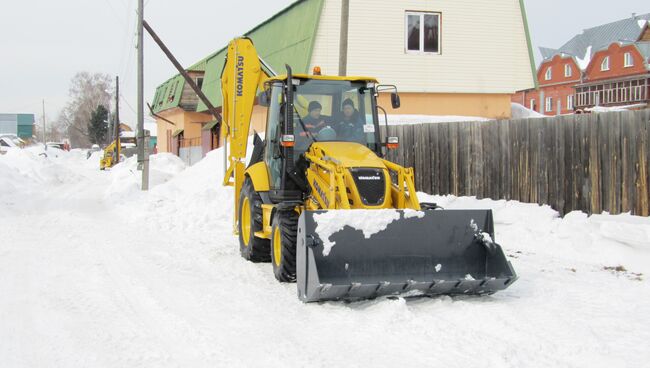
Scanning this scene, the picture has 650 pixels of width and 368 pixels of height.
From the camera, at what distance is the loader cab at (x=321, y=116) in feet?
27.8

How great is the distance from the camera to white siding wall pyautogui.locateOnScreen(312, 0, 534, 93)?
22328mm

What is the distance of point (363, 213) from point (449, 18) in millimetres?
17556

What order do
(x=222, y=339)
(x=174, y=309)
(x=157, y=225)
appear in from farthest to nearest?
(x=157, y=225) → (x=174, y=309) → (x=222, y=339)

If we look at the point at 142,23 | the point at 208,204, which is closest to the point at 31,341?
the point at 208,204

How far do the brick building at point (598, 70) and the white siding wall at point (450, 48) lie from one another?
26.9m

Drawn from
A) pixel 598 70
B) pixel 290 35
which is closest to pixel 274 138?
pixel 290 35

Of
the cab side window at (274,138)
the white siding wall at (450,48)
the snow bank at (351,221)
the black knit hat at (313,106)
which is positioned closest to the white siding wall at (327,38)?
the white siding wall at (450,48)

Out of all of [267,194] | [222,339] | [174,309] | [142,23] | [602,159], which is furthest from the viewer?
[142,23]

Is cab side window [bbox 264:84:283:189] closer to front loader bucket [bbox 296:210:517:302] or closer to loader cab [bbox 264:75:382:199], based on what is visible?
loader cab [bbox 264:75:382:199]

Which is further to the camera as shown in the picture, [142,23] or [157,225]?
[142,23]

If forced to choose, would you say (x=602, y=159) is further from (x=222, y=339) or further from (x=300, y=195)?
(x=222, y=339)

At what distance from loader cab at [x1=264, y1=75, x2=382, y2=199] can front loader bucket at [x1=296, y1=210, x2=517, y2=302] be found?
1.85m

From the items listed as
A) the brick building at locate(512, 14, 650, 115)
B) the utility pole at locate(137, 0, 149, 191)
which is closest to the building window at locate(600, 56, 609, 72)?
the brick building at locate(512, 14, 650, 115)

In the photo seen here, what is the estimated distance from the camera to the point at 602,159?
10.4 meters
